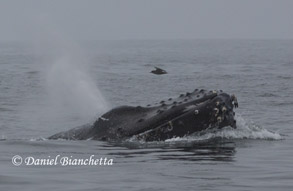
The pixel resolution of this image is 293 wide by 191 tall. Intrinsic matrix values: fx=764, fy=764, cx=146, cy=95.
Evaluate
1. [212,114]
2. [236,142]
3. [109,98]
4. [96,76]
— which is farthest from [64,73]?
[212,114]

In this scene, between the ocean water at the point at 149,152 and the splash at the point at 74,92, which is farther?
the splash at the point at 74,92

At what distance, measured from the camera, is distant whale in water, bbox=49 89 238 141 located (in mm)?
11516

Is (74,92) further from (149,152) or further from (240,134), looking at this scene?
(149,152)

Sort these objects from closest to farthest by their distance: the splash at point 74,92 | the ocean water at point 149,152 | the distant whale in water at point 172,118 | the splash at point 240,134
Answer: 1. the ocean water at point 149,152
2. the distant whale in water at point 172,118
3. the splash at point 240,134
4. the splash at point 74,92

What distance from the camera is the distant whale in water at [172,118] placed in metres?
11.5

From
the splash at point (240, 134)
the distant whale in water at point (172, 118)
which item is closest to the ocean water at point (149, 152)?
the splash at point (240, 134)

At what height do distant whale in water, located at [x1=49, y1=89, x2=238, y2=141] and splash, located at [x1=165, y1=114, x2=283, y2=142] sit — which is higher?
distant whale in water, located at [x1=49, y1=89, x2=238, y2=141]

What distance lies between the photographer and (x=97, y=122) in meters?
12.5

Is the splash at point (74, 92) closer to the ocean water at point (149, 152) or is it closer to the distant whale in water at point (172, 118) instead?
the ocean water at point (149, 152)

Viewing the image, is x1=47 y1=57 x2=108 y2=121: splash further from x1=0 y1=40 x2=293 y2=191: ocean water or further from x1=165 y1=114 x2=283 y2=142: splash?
x1=165 y1=114 x2=283 y2=142: splash

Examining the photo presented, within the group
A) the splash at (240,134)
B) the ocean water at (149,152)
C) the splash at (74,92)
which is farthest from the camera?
the splash at (74,92)

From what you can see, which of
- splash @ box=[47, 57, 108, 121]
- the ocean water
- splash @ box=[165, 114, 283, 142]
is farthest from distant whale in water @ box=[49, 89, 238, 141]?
splash @ box=[47, 57, 108, 121]

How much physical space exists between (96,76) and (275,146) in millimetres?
25485

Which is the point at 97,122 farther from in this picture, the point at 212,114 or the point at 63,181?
the point at 63,181
